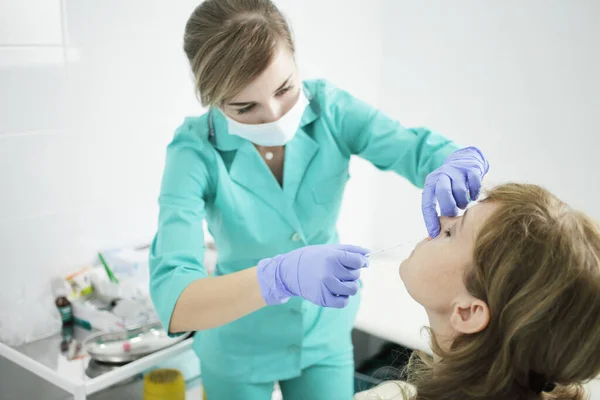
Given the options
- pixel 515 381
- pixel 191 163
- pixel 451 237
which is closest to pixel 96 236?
pixel 191 163

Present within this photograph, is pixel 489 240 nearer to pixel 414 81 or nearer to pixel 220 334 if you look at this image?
pixel 220 334

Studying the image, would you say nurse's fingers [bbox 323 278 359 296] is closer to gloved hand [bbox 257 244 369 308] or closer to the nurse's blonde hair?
gloved hand [bbox 257 244 369 308]

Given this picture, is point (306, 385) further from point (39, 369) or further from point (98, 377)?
point (39, 369)

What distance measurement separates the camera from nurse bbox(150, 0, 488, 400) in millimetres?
1355

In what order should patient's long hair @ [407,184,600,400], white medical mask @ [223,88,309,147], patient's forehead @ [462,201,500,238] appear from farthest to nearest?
white medical mask @ [223,88,309,147] < patient's forehead @ [462,201,500,238] < patient's long hair @ [407,184,600,400]

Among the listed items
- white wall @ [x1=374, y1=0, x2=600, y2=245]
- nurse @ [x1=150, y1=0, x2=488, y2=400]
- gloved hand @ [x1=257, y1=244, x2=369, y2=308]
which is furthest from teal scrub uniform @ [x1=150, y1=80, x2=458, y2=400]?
white wall @ [x1=374, y1=0, x2=600, y2=245]

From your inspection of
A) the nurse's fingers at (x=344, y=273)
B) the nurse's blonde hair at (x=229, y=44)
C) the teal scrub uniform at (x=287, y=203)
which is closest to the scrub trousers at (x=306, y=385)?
the teal scrub uniform at (x=287, y=203)

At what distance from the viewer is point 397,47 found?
3.11 meters

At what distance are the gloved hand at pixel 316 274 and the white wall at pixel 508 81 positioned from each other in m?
1.54

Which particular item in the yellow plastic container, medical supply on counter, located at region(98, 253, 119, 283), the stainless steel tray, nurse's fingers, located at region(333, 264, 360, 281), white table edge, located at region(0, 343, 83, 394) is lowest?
the yellow plastic container

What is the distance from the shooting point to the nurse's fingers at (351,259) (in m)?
1.26

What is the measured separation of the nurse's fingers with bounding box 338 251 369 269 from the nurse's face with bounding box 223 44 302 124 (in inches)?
16.4

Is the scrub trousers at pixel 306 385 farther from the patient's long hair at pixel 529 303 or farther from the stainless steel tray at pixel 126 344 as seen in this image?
the patient's long hair at pixel 529 303

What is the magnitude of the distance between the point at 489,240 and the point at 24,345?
1.47m
